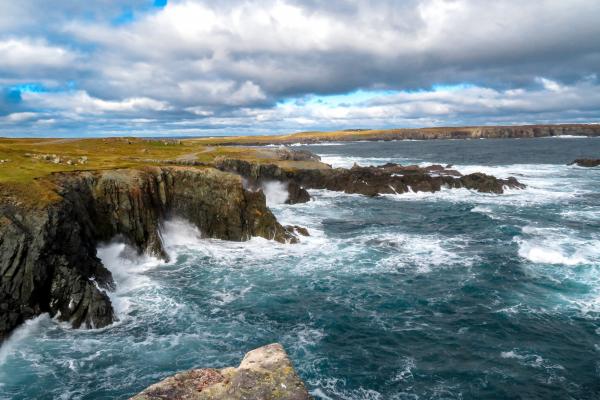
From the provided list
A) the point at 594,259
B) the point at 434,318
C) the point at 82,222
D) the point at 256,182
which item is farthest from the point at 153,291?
the point at 256,182

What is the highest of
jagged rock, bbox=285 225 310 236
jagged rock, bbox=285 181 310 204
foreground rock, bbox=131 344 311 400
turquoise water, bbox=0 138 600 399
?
foreground rock, bbox=131 344 311 400

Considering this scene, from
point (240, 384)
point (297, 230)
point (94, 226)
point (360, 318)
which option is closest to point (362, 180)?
point (297, 230)

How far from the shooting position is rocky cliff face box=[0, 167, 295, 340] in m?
21.5

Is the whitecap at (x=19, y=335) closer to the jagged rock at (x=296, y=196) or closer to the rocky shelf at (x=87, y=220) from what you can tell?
the rocky shelf at (x=87, y=220)

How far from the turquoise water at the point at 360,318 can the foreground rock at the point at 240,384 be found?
799 centimetres

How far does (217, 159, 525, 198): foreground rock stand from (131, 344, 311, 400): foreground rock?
1909 inches

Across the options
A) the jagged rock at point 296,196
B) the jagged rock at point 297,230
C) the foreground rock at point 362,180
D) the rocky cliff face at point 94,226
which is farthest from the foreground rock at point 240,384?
the foreground rock at point 362,180

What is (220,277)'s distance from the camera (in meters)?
29.8

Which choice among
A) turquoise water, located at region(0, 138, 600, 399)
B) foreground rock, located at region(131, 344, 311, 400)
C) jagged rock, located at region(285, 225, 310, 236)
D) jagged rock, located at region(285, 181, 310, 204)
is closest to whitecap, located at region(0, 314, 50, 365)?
turquoise water, located at region(0, 138, 600, 399)

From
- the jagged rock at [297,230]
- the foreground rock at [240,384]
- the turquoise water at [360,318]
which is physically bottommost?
the turquoise water at [360,318]

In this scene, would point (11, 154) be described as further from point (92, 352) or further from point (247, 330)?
point (247, 330)

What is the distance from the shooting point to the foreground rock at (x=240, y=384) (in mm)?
8922

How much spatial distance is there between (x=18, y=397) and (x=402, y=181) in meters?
58.9

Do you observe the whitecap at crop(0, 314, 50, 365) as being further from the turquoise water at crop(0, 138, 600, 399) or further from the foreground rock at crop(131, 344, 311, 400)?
the foreground rock at crop(131, 344, 311, 400)
